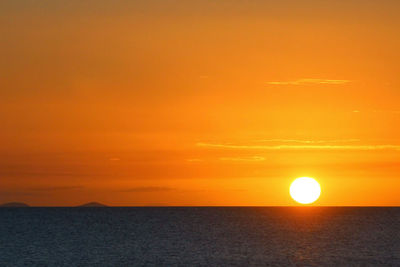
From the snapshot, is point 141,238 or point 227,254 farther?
point 141,238

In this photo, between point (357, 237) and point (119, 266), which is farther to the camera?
point (357, 237)

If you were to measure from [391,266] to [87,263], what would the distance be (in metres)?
34.7

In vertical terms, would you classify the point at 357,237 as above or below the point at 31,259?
above

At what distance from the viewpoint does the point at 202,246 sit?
343ft

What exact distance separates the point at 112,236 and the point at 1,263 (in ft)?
179

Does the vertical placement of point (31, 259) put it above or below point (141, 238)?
below

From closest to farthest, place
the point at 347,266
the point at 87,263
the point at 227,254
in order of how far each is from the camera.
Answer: the point at 347,266 < the point at 87,263 < the point at 227,254

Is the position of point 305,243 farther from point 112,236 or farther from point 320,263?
point 112,236

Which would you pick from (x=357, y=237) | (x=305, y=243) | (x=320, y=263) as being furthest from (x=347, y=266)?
(x=357, y=237)

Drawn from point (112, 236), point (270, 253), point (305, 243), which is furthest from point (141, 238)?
point (270, 253)

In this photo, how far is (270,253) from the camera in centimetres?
9025

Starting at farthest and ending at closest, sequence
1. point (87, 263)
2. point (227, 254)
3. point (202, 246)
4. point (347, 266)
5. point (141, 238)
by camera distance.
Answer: point (141, 238), point (202, 246), point (227, 254), point (87, 263), point (347, 266)

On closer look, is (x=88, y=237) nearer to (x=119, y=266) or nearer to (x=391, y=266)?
(x=119, y=266)

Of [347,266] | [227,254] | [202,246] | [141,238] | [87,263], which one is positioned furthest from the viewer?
[141,238]
